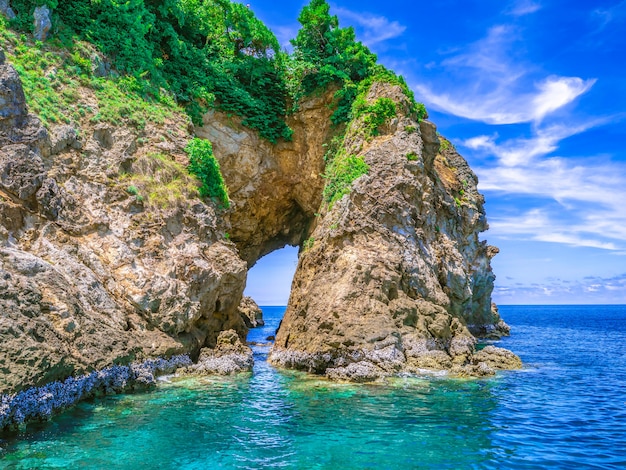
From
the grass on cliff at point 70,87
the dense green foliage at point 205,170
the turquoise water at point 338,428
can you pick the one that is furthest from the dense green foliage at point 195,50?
the turquoise water at point 338,428

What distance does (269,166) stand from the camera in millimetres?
30750

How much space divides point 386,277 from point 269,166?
13.1 m

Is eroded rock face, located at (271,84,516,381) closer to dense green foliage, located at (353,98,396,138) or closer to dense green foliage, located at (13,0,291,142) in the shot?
dense green foliage, located at (353,98,396,138)

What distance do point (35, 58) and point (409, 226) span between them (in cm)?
1955

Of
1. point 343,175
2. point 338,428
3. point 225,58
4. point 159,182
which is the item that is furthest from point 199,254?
point 225,58

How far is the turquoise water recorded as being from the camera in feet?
31.3

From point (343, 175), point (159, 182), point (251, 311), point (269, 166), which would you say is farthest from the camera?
point (251, 311)

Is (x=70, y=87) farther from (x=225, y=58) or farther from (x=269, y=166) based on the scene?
(x=269, y=166)

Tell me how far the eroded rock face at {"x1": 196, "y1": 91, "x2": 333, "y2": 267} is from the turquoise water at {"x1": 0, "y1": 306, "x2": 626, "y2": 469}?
15503 millimetres

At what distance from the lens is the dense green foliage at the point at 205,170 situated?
22.4 meters

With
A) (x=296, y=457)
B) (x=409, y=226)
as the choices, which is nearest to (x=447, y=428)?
(x=296, y=457)

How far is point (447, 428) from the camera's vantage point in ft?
38.5

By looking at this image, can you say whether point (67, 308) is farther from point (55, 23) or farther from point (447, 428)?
point (55, 23)

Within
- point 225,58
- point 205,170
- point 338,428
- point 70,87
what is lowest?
point 338,428
